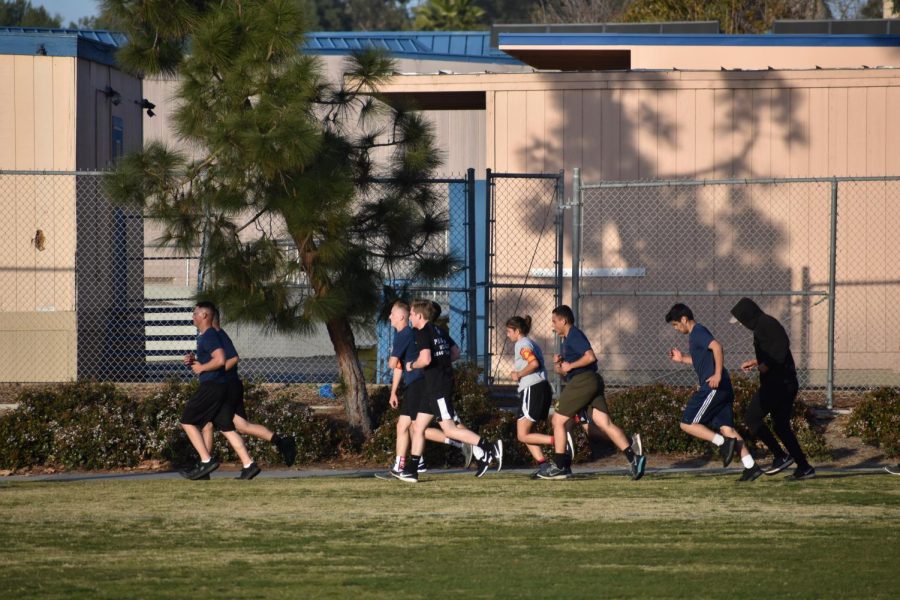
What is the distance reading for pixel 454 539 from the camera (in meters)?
7.69

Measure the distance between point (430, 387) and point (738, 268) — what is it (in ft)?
21.4

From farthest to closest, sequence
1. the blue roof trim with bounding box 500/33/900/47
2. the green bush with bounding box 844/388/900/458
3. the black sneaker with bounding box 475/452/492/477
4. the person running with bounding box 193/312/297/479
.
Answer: the blue roof trim with bounding box 500/33/900/47 < the green bush with bounding box 844/388/900/458 < the black sneaker with bounding box 475/452/492/477 < the person running with bounding box 193/312/297/479

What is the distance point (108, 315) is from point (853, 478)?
9316 millimetres

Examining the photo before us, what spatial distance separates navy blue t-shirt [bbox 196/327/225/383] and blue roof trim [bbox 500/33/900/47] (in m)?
9.20

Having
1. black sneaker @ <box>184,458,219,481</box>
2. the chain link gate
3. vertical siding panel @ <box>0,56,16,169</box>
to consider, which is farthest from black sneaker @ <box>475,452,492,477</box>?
vertical siding panel @ <box>0,56,16,169</box>

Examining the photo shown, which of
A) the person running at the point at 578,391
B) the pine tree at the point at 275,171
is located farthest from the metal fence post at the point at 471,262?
the person running at the point at 578,391

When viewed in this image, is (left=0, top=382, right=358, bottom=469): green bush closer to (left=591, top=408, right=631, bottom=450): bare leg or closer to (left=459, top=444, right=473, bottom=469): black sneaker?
(left=459, top=444, right=473, bottom=469): black sneaker

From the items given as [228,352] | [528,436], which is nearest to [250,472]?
[228,352]

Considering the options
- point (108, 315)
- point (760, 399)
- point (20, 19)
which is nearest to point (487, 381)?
point (760, 399)

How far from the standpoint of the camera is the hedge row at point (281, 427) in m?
11.9

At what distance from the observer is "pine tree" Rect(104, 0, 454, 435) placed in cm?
1116

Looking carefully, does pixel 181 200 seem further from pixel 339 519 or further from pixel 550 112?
pixel 550 112

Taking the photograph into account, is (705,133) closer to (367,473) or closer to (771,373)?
(771,373)

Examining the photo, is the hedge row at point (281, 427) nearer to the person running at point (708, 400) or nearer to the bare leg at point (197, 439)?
the bare leg at point (197, 439)
